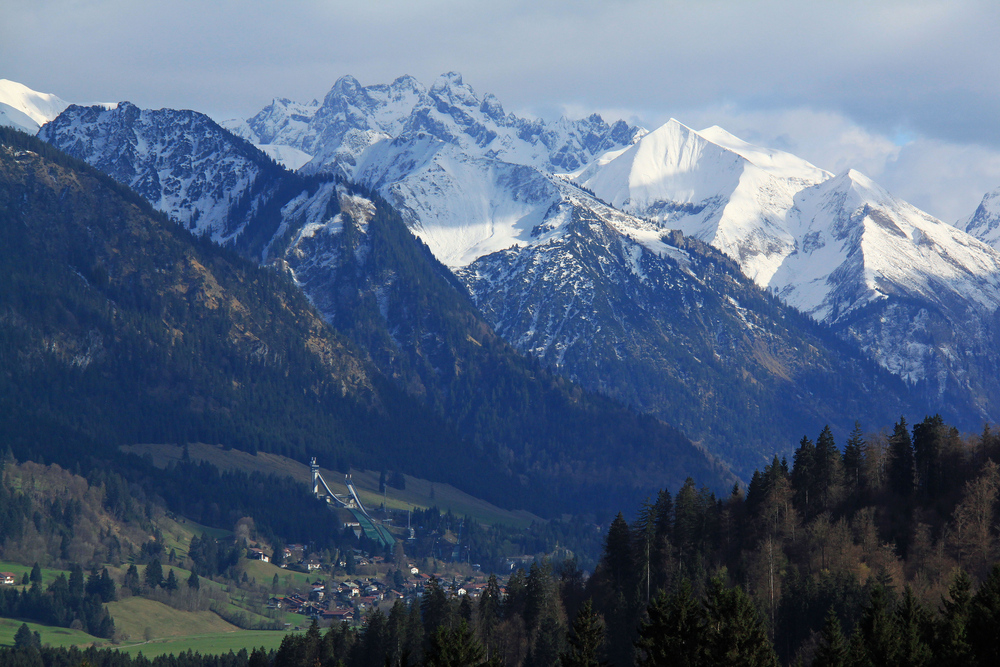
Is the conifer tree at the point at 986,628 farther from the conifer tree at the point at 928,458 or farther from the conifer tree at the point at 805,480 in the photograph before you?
the conifer tree at the point at 805,480

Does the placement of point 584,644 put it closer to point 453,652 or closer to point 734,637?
point 453,652

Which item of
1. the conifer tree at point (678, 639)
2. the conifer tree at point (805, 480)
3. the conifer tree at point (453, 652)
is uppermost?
the conifer tree at point (805, 480)

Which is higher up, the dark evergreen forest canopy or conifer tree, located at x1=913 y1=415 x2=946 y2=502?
conifer tree, located at x1=913 y1=415 x2=946 y2=502

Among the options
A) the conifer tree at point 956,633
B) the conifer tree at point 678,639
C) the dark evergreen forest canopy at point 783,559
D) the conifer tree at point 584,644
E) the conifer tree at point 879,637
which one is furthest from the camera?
the dark evergreen forest canopy at point 783,559

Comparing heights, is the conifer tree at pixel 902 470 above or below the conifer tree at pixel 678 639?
above

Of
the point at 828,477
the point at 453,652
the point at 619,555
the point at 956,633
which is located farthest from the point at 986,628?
the point at 828,477

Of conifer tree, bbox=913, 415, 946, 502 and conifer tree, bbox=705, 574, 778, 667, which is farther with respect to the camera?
conifer tree, bbox=913, 415, 946, 502

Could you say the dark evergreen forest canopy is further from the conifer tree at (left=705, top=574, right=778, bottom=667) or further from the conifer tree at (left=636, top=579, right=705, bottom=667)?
the conifer tree at (left=636, top=579, right=705, bottom=667)

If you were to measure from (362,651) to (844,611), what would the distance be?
67.4 meters

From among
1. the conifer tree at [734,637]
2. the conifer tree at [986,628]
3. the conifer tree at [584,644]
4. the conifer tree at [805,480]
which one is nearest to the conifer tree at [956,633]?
the conifer tree at [986,628]

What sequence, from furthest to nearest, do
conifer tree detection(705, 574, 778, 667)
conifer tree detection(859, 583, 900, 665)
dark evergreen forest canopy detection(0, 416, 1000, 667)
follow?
dark evergreen forest canopy detection(0, 416, 1000, 667) → conifer tree detection(859, 583, 900, 665) → conifer tree detection(705, 574, 778, 667)

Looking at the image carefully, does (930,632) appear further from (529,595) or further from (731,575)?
(529,595)

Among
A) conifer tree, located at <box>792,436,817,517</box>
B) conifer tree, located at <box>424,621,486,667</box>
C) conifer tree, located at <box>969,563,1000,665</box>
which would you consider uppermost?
conifer tree, located at <box>792,436,817,517</box>

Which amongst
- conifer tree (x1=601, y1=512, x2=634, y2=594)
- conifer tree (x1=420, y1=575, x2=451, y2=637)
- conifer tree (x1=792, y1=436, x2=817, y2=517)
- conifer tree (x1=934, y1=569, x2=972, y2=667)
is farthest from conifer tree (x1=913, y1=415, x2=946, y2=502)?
conifer tree (x1=934, y1=569, x2=972, y2=667)
